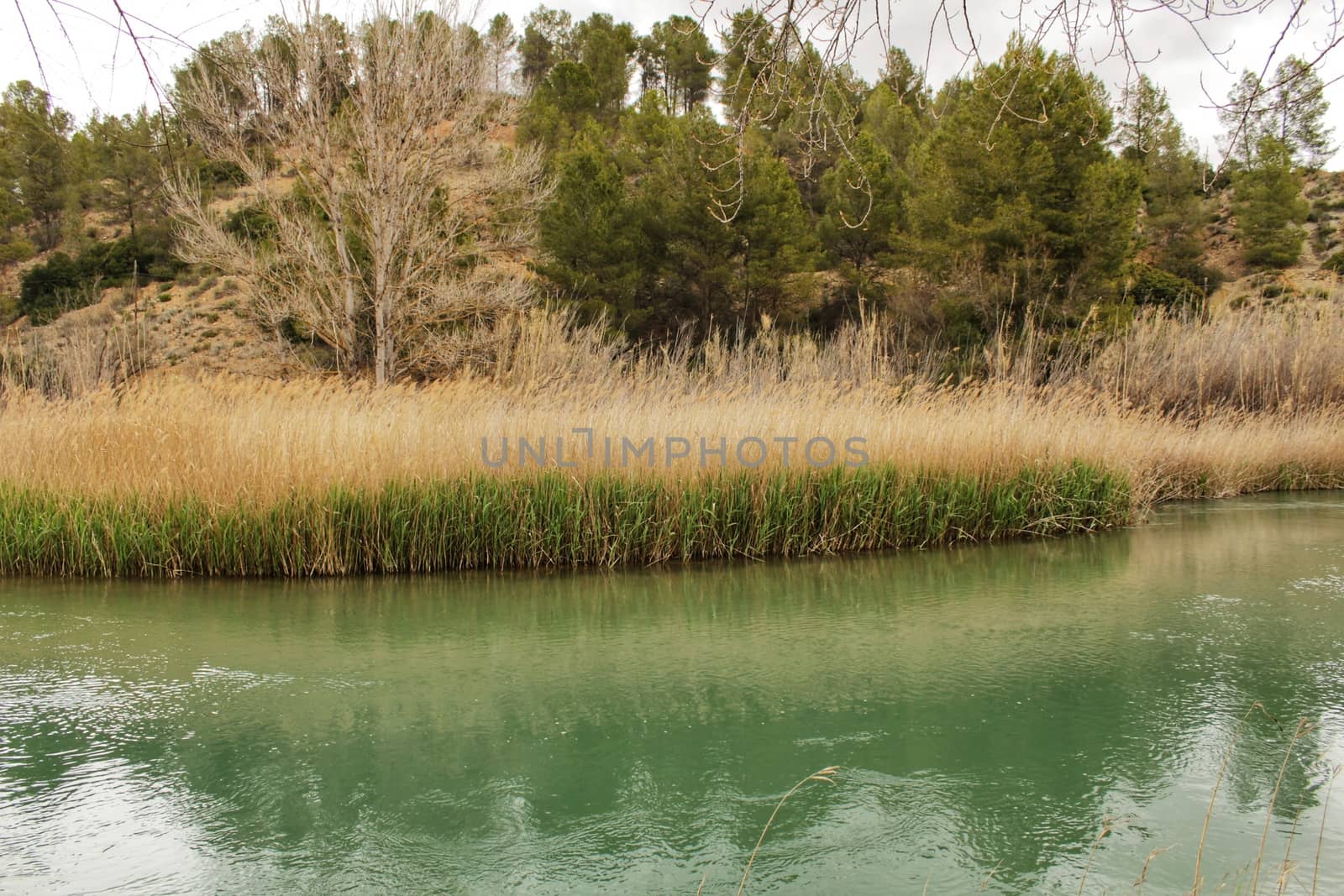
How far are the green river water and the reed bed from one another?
546mm

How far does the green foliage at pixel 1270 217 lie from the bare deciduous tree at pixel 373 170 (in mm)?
24186

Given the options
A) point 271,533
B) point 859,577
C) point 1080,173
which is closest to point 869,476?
point 859,577

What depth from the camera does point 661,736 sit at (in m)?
3.18

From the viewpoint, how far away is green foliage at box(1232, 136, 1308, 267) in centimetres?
2906

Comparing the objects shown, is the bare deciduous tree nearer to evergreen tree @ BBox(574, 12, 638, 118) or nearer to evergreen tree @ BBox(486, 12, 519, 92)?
evergreen tree @ BBox(486, 12, 519, 92)

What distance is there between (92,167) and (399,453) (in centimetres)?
2414

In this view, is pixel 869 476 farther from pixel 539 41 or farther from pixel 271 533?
pixel 539 41

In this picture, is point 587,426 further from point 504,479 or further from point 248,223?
point 248,223

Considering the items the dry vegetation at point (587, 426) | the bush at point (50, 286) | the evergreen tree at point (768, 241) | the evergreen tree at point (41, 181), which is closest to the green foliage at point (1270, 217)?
the evergreen tree at point (768, 241)

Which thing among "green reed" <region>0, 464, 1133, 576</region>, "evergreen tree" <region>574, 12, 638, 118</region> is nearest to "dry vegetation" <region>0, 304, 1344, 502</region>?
"green reed" <region>0, 464, 1133, 576</region>

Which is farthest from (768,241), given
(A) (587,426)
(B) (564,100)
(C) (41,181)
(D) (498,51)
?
(C) (41,181)

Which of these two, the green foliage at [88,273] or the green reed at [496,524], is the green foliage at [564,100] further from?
the green reed at [496,524]

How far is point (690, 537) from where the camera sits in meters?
6.50
